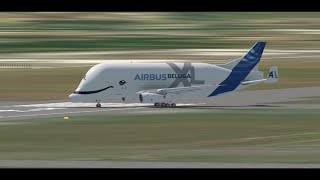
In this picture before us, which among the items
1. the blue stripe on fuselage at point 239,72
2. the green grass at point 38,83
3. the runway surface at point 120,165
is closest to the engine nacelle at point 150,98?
the blue stripe on fuselage at point 239,72

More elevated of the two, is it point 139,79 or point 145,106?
point 139,79

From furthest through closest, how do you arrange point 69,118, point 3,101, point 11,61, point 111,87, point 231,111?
point 11,61
point 3,101
point 111,87
point 231,111
point 69,118

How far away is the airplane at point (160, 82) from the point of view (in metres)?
82.0

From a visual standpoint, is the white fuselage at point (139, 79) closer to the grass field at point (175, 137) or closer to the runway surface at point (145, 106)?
the runway surface at point (145, 106)

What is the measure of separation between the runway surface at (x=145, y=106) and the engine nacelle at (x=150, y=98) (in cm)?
67

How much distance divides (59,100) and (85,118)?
2132cm

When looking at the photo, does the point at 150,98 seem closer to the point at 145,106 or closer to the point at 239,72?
the point at 145,106

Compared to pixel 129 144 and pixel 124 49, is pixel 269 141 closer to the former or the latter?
pixel 129 144

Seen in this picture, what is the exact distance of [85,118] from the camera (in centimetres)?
6938

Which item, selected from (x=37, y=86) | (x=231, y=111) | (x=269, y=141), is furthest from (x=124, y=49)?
(x=269, y=141)

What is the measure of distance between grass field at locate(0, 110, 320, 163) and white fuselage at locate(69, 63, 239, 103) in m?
7.17

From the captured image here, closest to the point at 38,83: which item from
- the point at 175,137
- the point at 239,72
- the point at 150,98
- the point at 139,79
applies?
the point at 139,79

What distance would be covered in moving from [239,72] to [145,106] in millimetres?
9129

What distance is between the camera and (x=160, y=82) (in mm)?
83125
